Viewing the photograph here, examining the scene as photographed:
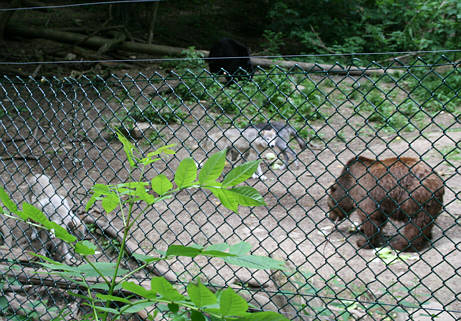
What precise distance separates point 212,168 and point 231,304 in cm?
35

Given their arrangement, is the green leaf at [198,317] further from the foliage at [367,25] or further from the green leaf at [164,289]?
the foliage at [367,25]

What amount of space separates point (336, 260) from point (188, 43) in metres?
10.8

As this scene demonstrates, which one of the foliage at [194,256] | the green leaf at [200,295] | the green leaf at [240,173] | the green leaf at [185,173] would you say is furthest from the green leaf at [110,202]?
the green leaf at [200,295]

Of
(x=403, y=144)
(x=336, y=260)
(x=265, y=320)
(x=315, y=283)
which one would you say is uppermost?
(x=265, y=320)

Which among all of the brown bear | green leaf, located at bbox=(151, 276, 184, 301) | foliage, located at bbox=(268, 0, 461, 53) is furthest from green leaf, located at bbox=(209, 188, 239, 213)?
foliage, located at bbox=(268, 0, 461, 53)

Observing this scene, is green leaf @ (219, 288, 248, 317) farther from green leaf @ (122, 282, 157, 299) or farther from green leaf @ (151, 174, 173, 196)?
green leaf @ (151, 174, 173, 196)

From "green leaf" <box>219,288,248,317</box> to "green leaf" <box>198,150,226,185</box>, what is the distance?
314 mm

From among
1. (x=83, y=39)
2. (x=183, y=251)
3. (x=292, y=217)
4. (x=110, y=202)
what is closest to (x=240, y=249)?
(x=183, y=251)

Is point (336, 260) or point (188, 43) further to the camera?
point (188, 43)

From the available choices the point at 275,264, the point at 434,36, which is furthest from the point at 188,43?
the point at 275,264

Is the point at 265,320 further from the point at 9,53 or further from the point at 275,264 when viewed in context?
the point at 9,53

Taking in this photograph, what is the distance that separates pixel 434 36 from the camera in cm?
1201

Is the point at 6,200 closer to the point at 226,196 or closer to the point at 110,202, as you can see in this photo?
the point at 110,202

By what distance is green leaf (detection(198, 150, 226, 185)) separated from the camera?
1.27 meters
